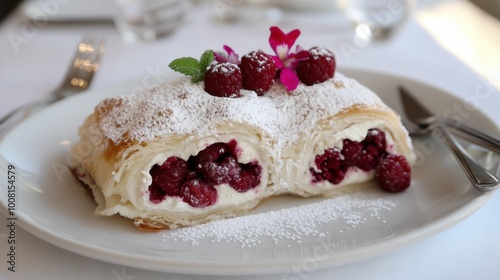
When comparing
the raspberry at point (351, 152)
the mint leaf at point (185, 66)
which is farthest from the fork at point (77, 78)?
the raspberry at point (351, 152)

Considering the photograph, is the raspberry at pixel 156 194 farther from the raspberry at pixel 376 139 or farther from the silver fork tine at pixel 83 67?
the silver fork tine at pixel 83 67

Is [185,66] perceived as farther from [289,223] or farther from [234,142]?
[289,223]

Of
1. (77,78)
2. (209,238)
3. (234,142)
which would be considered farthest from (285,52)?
(77,78)

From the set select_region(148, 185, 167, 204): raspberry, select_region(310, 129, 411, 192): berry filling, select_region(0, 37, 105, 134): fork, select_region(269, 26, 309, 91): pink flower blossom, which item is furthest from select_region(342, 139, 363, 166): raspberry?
select_region(0, 37, 105, 134): fork

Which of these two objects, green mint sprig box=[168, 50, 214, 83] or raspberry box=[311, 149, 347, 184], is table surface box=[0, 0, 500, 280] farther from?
green mint sprig box=[168, 50, 214, 83]

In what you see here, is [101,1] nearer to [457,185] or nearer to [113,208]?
[113,208]
